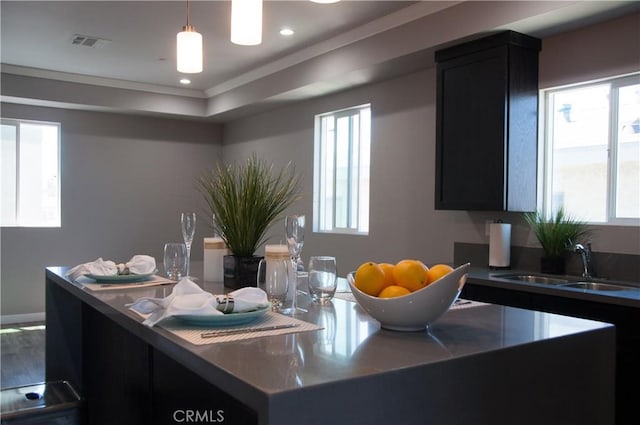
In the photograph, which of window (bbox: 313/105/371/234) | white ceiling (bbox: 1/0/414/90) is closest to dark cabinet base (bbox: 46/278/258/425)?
white ceiling (bbox: 1/0/414/90)

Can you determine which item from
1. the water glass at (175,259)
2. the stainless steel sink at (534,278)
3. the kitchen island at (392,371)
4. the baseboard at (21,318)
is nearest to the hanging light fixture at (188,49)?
the water glass at (175,259)

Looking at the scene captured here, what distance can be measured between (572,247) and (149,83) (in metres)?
4.67

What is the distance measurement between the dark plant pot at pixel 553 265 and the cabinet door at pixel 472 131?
40 centimetres

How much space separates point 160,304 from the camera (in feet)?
4.49

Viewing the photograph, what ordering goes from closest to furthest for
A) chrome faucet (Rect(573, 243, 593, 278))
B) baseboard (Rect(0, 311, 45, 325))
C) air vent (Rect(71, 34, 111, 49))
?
1. chrome faucet (Rect(573, 243, 593, 278))
2. air vent (Rect(71, 34, 111, 49))
3. baseboard (Rect(0, 311, 45, 325))

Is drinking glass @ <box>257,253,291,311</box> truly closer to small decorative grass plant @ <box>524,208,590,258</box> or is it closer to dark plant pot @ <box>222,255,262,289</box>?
dark plant pot @ <box>222,255,262,289</box>

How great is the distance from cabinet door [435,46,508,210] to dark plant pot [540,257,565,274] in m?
0.40

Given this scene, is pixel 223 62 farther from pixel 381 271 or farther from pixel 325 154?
pixel 381 271

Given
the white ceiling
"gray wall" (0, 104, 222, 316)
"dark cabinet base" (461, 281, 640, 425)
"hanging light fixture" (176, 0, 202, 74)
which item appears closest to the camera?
"dark cabinet base" (461, 281, 640, 425)

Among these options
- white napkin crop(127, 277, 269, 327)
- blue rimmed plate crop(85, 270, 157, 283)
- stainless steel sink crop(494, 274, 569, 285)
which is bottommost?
stainless steel sink crop(494, 274, 569, 285)

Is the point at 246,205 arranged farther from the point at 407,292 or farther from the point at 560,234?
the point at 560,234

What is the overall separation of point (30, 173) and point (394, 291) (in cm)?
580

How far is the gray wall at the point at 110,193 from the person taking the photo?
19.1ft

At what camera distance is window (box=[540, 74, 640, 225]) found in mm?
3043
